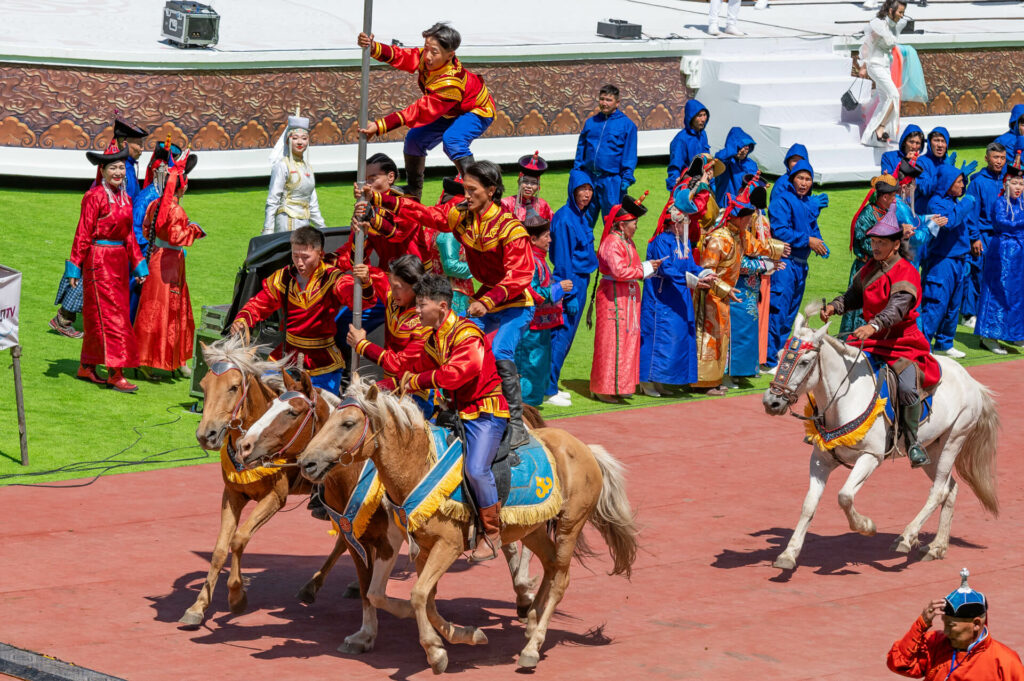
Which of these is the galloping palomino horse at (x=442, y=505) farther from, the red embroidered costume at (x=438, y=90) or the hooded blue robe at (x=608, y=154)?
the hooded blue robe at (x=608, y=154)

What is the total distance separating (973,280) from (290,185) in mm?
8270

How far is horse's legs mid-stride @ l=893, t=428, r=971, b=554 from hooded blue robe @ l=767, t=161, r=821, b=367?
4.90 metres

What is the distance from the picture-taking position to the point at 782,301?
16406 mm

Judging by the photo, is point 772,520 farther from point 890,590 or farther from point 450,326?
point 450,326

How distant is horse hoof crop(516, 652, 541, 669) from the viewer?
8742mm

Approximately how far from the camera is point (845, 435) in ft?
35.6

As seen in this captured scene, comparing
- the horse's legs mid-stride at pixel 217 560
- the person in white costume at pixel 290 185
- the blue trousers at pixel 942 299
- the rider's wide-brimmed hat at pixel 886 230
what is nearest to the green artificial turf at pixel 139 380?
the blue trousers at pixel 942 299

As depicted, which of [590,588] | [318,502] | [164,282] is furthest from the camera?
[164,282]

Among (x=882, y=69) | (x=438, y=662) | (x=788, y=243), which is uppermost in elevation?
(x=882, y=69)

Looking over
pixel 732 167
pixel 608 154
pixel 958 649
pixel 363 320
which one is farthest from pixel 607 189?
pixel 958 649

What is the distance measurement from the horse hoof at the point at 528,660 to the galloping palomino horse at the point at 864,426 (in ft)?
8.23

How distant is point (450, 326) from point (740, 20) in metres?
19.7

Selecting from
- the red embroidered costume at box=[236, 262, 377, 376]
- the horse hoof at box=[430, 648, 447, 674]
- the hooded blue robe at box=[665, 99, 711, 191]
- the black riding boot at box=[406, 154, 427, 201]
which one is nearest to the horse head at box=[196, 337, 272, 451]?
the red embroidered costume at box=[236, 262, 377, 376]

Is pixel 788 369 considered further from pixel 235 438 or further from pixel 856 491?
pixel 235 438
